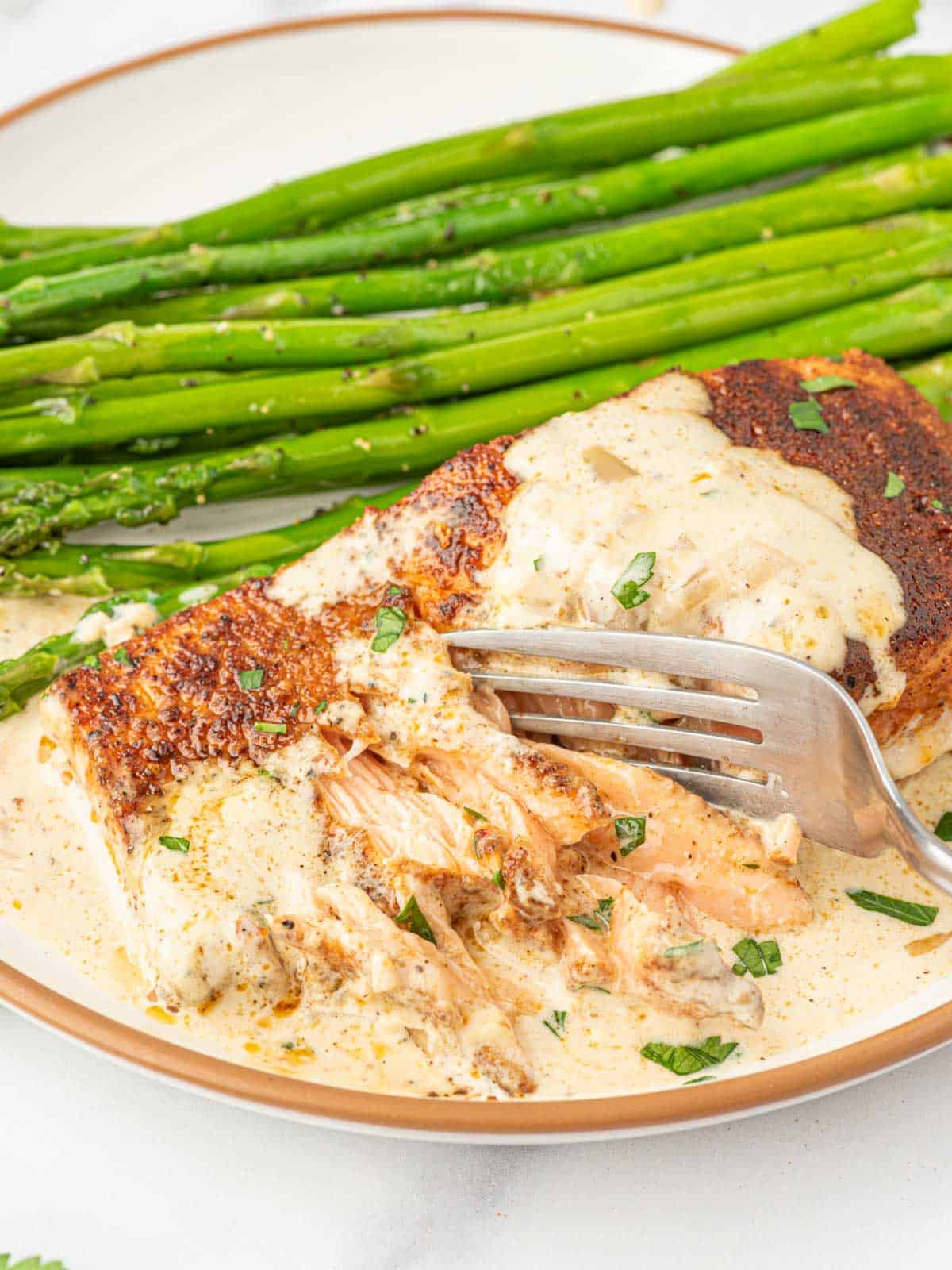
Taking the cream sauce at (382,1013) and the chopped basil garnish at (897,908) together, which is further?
the chopped basil garnish at (897,908)

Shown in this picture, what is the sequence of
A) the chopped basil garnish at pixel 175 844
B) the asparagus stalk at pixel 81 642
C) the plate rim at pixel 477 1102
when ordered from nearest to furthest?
the plate rim at pixel 477 1102
the chopped basil garnish at pixel 175 844
the asparagus stalk at pixel 81 642

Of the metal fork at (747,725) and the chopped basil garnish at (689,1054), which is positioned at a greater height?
the metal fork at (747,725)

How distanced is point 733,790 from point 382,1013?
130 cm

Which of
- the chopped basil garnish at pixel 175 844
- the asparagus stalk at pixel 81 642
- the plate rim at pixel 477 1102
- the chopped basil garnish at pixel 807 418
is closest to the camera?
the plate rim at pixel 477 1102

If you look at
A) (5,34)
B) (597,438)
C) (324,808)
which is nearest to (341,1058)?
(324,808)

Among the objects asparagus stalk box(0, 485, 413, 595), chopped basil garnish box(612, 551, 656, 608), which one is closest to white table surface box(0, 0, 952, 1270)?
chopped basil garnish box(612, 551, 656, 608)

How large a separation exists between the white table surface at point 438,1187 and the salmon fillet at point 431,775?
1.43 ft

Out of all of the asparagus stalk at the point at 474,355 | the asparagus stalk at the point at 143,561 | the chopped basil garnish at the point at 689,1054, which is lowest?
the chopped basil garnish at the point at 689,1054

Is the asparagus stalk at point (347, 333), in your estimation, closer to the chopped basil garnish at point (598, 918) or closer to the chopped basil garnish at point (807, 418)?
the chopped basil garnish at point (807, 418)

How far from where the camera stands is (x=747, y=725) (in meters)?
3.99

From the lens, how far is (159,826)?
3904 mm

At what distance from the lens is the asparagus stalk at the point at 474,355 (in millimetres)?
5133

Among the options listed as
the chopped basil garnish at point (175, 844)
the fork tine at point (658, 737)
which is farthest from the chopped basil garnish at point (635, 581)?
the chopped basil garnish at point (175, 844)

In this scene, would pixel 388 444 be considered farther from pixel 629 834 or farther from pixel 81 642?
pixel 629 834
